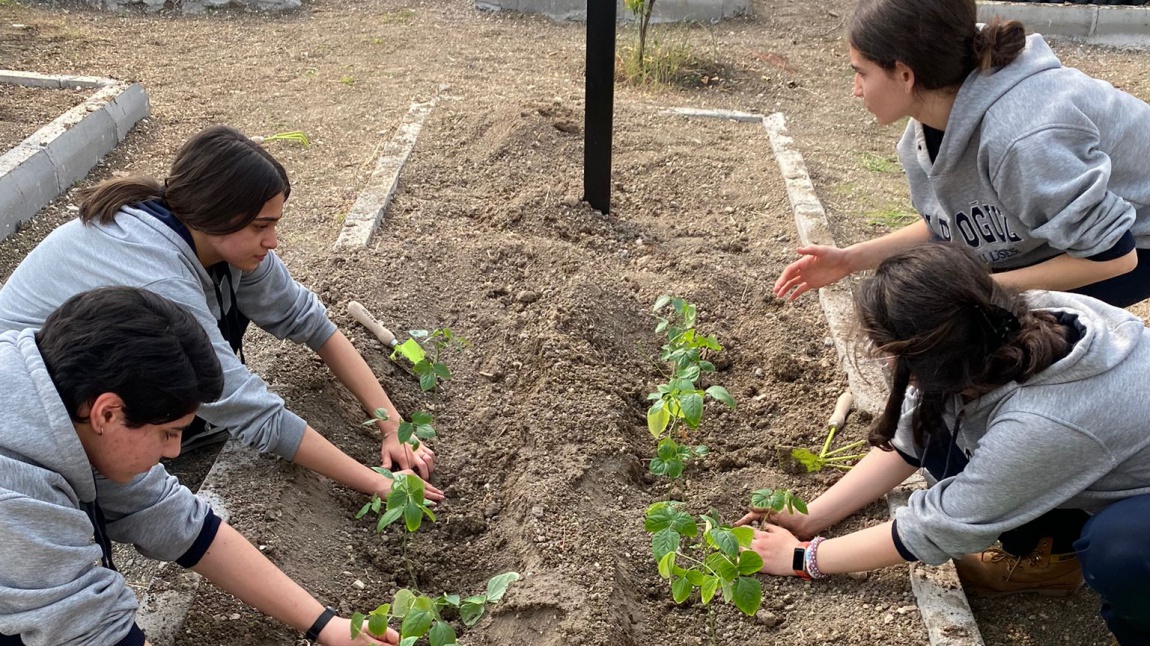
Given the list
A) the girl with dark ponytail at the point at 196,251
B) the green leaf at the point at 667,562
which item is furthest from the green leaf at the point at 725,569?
the girl with dark ponytail at the point at 196,251

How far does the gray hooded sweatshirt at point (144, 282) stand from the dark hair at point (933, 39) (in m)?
1.70

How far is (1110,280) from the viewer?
8.38ft

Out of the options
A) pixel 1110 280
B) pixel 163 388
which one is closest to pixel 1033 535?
pixel 1110 280

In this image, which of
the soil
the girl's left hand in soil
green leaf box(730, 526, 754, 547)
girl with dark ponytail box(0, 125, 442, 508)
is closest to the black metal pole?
the soil

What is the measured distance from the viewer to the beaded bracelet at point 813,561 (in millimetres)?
2273

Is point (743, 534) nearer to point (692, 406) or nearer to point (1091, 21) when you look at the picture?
point (692, 406)

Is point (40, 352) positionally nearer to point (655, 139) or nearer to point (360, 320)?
point (360, 320)

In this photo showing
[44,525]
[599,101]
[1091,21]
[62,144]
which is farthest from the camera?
[1091,21]

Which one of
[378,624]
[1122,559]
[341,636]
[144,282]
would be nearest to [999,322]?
[1122,559]

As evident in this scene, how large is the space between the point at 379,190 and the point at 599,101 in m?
1.04

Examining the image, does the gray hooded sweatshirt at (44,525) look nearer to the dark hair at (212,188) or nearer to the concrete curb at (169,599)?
the concrete curb at (169,599)

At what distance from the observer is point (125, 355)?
5.07 feet

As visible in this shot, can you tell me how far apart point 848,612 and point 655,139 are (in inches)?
131

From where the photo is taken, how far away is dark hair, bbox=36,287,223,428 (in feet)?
5.08
